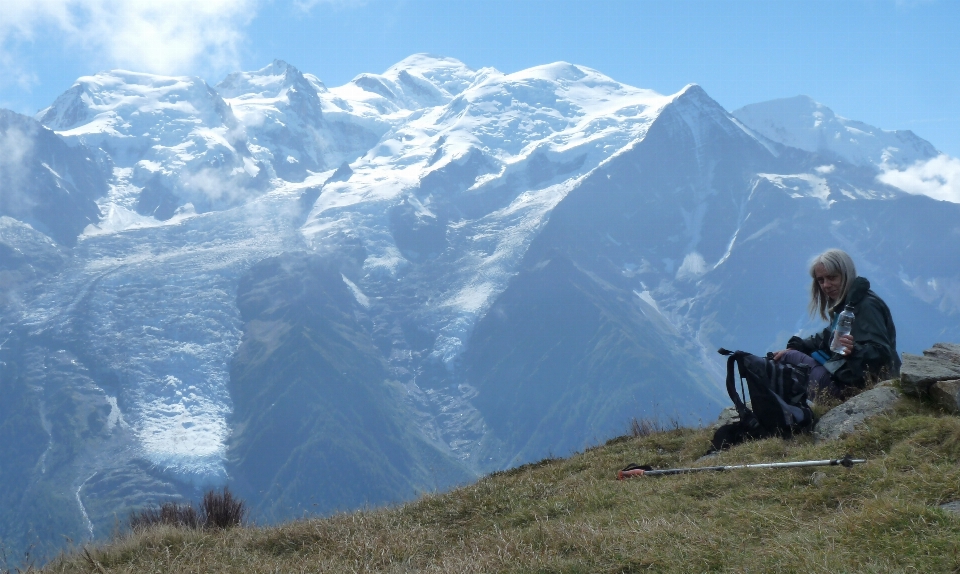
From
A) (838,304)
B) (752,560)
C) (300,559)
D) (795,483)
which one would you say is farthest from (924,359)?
(300,559)

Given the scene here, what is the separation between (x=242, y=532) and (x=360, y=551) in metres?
2.20

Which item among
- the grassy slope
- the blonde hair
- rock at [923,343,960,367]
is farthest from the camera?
the blonde hair

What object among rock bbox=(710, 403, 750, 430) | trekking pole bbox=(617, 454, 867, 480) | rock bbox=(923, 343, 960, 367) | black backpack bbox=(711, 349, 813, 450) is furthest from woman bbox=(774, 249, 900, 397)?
trekking pole bbox=(617, 454, 867, 480)

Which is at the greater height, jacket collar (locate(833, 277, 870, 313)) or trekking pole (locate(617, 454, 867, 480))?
jacket collar (locate(833, 277, 870, 313))

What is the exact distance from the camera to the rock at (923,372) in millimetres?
9555

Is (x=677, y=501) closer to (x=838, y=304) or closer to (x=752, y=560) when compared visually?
(x=752, y=560)

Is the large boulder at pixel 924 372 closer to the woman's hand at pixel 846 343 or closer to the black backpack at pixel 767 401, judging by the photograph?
the woman's hand at pixel 846 343

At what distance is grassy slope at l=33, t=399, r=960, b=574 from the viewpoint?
5781 millimetres

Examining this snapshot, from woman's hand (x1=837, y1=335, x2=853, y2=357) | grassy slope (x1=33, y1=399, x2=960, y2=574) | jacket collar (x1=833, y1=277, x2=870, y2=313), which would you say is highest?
jacket collar (x1=833, y1=277, x2=870, y2=313)

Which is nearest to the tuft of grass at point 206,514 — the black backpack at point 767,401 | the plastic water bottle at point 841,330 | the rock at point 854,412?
the black backpack at point 767,401

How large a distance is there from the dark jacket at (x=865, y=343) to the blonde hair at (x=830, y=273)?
8.9 inches

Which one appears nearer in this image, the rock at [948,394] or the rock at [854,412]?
the rock at [948,394]

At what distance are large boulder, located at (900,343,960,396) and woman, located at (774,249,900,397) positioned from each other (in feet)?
2.12

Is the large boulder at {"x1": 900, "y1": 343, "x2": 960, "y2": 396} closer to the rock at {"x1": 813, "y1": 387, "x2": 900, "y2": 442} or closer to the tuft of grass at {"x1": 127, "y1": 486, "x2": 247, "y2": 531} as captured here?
the rock at {"x1": 813, "y1": 387, "x2": 900, "y2": 442}
